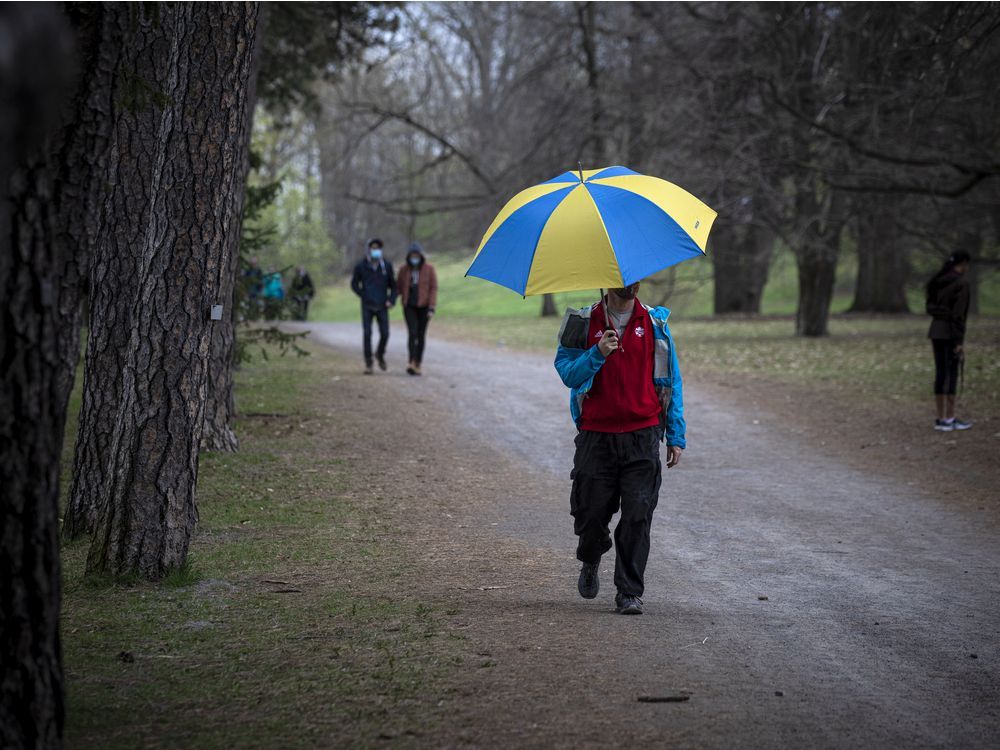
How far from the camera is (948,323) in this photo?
12.5m

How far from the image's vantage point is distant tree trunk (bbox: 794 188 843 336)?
25.2 metres

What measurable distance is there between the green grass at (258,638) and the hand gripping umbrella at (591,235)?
6.14 feet

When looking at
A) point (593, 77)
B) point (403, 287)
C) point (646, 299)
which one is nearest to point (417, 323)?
point (403, 287)

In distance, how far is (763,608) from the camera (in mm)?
6203

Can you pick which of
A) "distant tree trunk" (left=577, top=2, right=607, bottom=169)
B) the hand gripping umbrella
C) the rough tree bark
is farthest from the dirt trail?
"distant tree trunk" (left=577, top=2, right=607, bottom=169)

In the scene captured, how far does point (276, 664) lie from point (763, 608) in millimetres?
2692

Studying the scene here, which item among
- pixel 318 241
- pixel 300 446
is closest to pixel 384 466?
pixel 300 446

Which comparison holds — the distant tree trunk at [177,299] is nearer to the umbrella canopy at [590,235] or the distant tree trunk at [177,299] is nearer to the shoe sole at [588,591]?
the umbrella canopy at [590,235]

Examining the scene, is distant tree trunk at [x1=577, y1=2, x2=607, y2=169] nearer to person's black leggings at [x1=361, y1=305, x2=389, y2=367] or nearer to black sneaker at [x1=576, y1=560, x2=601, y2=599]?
person's black leggings at [x1=361, y1=305, x2=389, y2=367]

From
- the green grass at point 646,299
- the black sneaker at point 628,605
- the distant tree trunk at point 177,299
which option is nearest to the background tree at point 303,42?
the distant tree trunk at point 177,299

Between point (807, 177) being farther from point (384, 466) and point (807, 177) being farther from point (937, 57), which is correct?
point (384, 466)

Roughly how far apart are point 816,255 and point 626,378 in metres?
21.7

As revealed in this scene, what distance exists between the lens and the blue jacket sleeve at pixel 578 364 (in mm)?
5738

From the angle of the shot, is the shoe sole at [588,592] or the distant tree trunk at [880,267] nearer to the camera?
the shoe sole at [588,592]
